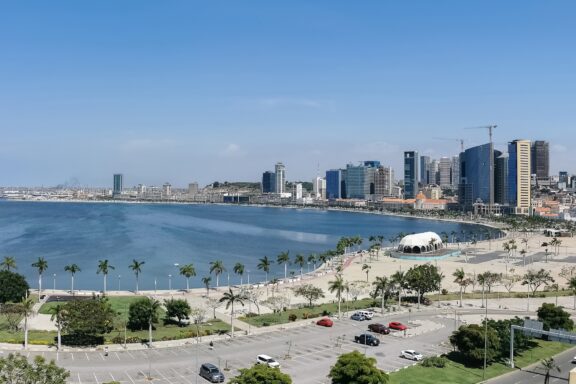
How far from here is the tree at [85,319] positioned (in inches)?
1553

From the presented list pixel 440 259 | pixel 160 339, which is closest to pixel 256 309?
pixel 160 339

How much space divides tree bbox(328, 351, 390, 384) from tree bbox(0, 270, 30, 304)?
40.3 metres

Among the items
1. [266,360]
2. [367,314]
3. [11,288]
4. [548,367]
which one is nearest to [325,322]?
[367,314]

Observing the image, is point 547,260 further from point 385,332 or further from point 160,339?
point 160,339

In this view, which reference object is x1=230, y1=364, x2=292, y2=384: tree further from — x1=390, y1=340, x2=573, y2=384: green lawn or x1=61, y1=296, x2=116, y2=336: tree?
x1=61, y1=296, x2=116, y2=336: tree

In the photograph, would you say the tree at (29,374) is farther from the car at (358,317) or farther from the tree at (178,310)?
the car at (358,317)

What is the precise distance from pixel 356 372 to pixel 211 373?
9.00 m

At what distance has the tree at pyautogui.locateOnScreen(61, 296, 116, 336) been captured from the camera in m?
39.4

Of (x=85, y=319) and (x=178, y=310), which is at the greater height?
(x=85, y=319)

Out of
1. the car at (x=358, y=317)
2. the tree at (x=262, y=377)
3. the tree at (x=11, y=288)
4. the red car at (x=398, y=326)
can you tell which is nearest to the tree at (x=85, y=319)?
the tree at (x=262, y=377)

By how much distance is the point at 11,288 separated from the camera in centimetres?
5594

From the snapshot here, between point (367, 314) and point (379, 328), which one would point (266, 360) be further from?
point (367, 314)

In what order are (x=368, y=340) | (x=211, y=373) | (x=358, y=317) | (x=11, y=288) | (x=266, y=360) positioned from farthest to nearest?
(x=11, y=288), (x=358, y=317), (x=368, y=340), (x=266, y=360), (x=211, y=373)

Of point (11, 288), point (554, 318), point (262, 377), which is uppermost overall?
point (262, 377)
